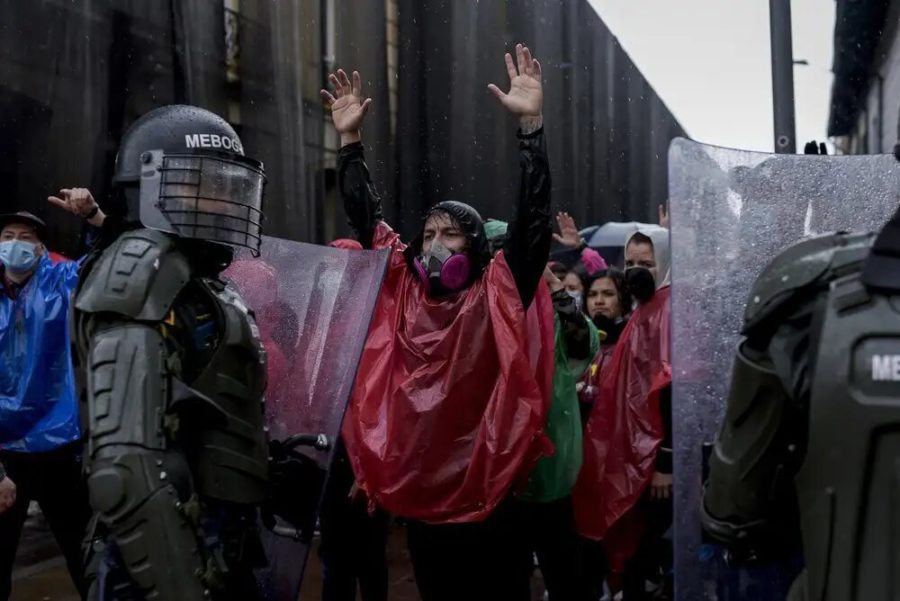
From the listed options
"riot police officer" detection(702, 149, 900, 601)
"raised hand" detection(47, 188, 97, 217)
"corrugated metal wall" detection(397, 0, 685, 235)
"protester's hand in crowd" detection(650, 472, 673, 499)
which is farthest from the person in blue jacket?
"corrugated metal wall" detection(397, 0, 685, 235)

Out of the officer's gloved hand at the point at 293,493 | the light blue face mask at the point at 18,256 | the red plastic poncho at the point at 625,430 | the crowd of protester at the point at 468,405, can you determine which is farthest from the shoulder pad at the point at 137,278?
the light blue face mask at the point at 18,256

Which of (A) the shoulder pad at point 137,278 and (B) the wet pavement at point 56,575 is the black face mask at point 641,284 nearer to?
(B) the wet pavement at point 56,575

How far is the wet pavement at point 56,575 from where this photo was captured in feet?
16.4

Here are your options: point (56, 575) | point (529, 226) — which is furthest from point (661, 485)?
point (56, 575)

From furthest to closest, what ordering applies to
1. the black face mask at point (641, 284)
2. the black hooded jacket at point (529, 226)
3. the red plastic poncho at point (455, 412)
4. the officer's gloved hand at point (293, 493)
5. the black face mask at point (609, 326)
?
1. the black face mask at point (609, 326)
2. the black face mask at point (641, 284)
3. the black hooded jacket at point (529, 226)
4. the red plastic poncho at point (455, 412)
5. the officer's gloved hand at point (293, 493)

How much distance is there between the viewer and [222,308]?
88.7 inches

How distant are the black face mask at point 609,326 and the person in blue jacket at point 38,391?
7.21 ft

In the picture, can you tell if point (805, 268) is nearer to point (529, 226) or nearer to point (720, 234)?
point (720, 234)

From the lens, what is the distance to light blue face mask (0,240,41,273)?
4.16 metres

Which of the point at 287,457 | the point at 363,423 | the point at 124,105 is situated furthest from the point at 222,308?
the point at 124,105

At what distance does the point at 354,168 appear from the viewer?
11.9ft

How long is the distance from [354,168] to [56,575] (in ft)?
10.0

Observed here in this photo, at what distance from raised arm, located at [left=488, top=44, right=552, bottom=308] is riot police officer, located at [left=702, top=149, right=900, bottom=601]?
153cm

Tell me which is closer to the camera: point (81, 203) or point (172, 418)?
point (172, 418)
